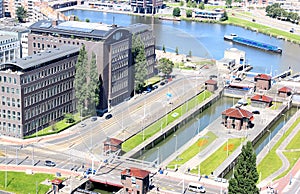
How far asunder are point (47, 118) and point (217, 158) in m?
11.7

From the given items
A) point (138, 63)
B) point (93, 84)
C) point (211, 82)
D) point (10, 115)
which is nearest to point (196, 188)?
point (93, 84)

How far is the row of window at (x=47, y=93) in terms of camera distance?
35562 millimetres

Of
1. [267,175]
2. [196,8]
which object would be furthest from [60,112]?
[196,8]

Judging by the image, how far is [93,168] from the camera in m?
30.8

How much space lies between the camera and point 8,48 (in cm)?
4700

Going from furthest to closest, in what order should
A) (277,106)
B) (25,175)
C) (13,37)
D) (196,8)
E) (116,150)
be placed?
(196,8)
(13,37)
(277,106)
(116,150)
(25,175)

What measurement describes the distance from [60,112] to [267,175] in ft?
49.3

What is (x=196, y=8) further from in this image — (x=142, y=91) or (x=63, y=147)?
(x=63, y=147)

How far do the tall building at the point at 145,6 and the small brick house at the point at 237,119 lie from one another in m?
64.2

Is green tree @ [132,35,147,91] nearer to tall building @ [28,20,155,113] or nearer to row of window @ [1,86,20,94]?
tall building @ [28,20,155,113]

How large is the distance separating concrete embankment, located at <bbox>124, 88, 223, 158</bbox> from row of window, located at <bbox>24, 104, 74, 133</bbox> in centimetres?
663

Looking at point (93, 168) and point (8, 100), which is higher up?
point (8, 100)

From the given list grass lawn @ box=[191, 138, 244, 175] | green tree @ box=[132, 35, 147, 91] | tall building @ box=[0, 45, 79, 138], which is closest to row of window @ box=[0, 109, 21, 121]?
tall building @ box=[0, 45, 79, 138]

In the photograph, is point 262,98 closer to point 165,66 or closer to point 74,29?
point 165,66
